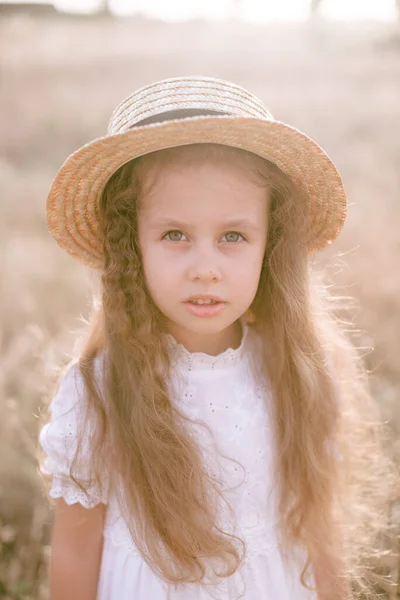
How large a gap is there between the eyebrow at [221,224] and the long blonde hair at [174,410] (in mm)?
124

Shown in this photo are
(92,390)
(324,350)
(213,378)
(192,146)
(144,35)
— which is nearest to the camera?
(192,146)

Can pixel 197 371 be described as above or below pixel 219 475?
above

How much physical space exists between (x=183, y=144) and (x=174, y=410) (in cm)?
70

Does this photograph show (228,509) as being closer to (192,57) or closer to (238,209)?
(238,209)

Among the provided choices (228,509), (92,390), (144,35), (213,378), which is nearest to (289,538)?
(228,509)

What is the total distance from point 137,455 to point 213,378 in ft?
0.98

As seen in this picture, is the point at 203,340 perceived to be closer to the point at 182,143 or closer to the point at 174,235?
the point at 174,235

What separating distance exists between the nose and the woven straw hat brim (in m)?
0.27

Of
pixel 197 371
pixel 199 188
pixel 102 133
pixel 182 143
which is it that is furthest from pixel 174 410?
pixel 102 133

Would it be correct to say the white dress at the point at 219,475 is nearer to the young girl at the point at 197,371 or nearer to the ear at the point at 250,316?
the young girl at the point at 197,371

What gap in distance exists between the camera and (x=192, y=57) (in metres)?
10.9

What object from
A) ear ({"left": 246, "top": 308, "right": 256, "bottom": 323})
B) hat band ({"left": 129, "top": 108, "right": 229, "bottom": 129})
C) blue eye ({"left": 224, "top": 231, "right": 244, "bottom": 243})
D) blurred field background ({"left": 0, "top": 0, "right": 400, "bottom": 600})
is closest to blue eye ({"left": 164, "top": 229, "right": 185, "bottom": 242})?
blue eye ({"left": 224, "top": 231, "right": 244, "bottom": 243})

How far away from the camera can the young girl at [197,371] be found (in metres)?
1.48

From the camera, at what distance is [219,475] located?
65.0 inches
